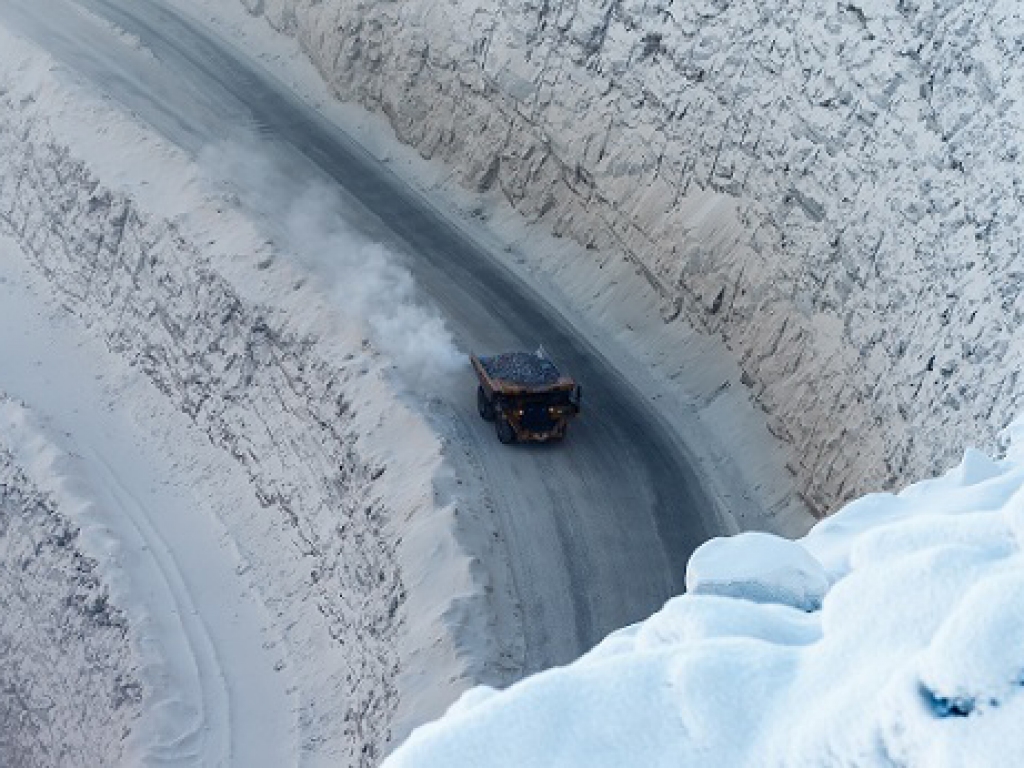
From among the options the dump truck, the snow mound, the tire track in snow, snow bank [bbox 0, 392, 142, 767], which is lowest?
snow bank [bbox 0, 392, 142, 767]

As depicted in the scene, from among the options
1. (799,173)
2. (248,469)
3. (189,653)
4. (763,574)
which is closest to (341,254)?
(248,469)

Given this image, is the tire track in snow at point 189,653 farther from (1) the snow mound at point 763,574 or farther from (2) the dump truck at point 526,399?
(1) the snow mound at point 763,574

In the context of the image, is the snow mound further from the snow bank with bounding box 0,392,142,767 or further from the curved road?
the snow bank with bounding box 0,392,142,767

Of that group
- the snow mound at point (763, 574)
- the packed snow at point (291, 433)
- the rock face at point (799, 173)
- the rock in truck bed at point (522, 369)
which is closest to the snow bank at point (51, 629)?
the packed snow at point (291, 433)

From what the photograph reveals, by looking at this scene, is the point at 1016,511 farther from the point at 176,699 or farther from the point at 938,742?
the point at 176,699

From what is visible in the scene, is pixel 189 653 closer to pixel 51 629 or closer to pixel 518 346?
pixel 51 629

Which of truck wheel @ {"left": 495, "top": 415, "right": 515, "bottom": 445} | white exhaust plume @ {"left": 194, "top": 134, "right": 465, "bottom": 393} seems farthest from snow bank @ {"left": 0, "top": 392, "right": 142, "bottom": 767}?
truck wheel @ {"left": 495, "top": 415, "right": 515, "bottom": 445}

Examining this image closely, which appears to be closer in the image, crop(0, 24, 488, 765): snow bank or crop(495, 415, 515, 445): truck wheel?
crop(0, 24, 488, 765): snow bank
